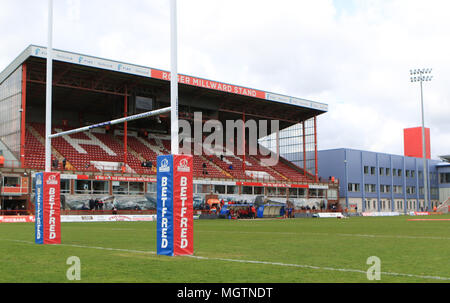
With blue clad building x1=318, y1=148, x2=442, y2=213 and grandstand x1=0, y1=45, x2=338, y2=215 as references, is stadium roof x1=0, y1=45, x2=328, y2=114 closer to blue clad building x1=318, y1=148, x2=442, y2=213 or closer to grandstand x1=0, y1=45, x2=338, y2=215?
grandstand x1=0, y1=45, x2=338, y2=215

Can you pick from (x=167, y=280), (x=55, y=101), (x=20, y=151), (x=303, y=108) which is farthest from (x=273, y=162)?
(x=167, y=280)

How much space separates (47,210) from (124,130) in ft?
121

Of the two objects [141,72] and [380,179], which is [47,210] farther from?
[380,179]

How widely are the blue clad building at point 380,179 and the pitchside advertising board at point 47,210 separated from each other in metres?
58.1

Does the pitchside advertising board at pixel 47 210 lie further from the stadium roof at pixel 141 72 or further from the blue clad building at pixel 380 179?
the blue clad building at pixel 380 179

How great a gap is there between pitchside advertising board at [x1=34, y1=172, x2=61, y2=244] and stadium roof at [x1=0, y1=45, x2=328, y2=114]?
29.4 metres

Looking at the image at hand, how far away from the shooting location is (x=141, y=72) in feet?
158

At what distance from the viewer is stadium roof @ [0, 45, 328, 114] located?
4225 cm

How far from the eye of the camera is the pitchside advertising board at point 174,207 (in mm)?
10328

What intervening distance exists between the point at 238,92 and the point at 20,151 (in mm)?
24205

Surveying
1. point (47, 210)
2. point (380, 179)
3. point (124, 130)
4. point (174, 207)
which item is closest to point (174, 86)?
point (174, 207)

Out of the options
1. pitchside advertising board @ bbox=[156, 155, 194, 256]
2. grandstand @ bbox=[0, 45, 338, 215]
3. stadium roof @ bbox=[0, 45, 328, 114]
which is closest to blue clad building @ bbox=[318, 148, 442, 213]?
grandstand @ bbox=[0, 45, 338, 215]

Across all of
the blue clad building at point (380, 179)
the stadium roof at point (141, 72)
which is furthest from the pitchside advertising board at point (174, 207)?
the blue clad building at point (380, 179)
